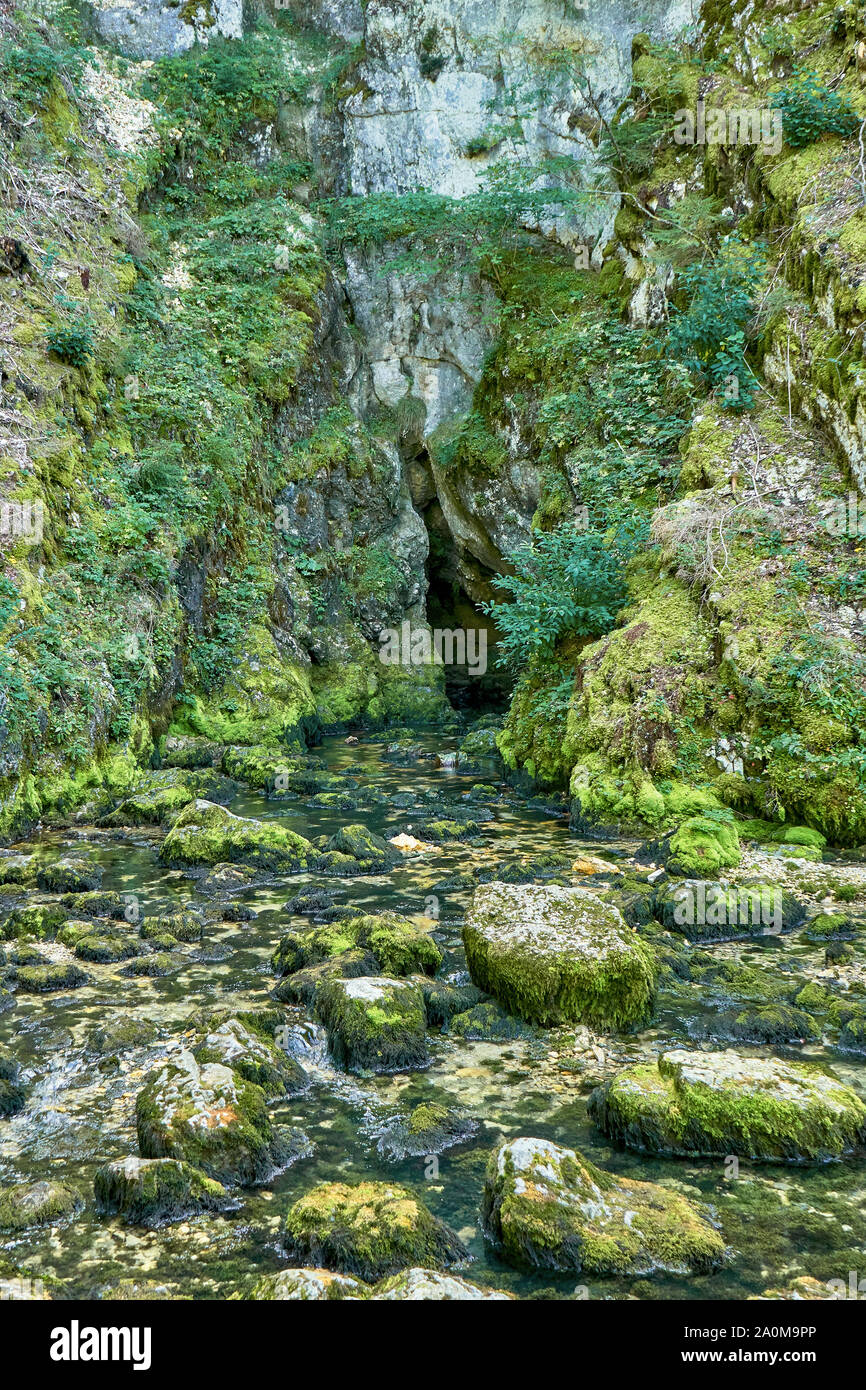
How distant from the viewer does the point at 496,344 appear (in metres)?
19.9

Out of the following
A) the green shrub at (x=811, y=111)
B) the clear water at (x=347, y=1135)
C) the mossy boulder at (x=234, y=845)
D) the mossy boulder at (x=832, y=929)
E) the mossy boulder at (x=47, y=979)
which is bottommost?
the clear water at (x=347, y=1135)

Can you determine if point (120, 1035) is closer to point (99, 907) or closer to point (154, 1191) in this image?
point (154, 1191)

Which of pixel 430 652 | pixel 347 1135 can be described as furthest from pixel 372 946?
pixel 430 652

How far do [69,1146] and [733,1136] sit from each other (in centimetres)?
338

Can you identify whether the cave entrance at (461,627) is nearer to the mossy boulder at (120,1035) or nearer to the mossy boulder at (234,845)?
the mossy boulder at (234,845)

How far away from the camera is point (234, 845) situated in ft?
32.0

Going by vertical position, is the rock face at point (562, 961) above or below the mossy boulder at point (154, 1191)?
above

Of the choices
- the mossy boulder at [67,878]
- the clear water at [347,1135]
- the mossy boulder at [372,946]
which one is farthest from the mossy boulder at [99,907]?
the mossy boulder at [372,946]

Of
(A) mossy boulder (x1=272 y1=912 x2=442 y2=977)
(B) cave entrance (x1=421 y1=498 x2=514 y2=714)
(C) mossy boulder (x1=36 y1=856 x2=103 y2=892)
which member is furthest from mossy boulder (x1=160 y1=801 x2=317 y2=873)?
(B) cave entrance (x1=421 y1=498 x2=514 y2=714)

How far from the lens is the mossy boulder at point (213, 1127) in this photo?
14.5 ft

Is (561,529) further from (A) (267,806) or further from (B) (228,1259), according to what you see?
(B) (228,1259)

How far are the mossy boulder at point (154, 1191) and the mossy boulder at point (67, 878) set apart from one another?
4.73 meters

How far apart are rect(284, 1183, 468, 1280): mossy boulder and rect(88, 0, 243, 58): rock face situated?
80.3 feet
